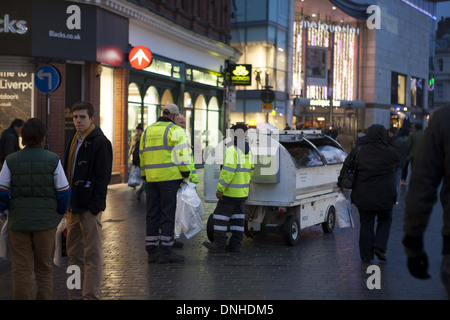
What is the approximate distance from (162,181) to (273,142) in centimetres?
197

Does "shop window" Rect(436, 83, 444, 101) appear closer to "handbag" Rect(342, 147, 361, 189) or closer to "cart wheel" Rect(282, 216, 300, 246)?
"cart wheel" Rect(282, 216, 300, 246)

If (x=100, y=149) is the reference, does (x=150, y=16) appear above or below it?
above

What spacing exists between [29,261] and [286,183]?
444cm

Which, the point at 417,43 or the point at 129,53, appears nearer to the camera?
the point at 129,53

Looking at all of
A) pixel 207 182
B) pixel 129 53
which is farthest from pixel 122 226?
pixel 129 53

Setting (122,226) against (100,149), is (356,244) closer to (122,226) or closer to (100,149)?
(122,226)

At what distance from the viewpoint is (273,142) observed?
914 cm

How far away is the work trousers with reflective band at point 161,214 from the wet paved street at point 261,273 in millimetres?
270

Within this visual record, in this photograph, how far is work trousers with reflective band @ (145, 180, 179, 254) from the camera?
26.1 feet

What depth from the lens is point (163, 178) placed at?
7.93m

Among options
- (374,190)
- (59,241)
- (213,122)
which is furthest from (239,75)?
(59,241)

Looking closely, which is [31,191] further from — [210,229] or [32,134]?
[210,229]

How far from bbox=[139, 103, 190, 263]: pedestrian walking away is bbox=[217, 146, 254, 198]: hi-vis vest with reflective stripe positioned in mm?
719

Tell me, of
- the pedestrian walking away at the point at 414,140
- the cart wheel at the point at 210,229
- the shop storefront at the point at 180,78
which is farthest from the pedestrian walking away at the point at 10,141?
the pedestrian walking away at the point at 414,140
